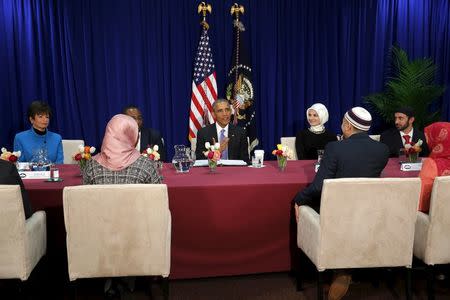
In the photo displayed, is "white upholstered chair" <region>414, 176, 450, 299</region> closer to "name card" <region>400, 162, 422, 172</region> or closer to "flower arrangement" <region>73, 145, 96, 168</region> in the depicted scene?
"name card" <region>400, 162, 422, 172</region>

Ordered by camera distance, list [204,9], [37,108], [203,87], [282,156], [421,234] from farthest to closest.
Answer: [203,87] → [204,9] → [37,108] → [282,156] → [421,234]

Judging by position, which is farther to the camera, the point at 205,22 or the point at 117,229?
the point at 205,22

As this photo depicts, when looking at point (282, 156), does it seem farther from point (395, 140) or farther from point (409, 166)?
point (395, 140)

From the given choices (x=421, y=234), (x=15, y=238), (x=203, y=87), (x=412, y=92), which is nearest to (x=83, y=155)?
(x=15, y=238)

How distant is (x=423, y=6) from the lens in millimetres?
6387

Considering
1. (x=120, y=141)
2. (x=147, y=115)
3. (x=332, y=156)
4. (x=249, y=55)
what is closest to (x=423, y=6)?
(x=249, y=55)

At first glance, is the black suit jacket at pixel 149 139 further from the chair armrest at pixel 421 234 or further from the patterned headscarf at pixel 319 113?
the chair armrest at pixel 421 234

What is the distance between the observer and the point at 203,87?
5770 mm

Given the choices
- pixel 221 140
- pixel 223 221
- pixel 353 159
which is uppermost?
pixel 353 159

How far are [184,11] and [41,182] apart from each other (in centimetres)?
349

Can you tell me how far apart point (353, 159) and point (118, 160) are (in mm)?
1486

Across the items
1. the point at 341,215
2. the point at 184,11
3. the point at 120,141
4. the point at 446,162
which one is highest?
the point at 184,11

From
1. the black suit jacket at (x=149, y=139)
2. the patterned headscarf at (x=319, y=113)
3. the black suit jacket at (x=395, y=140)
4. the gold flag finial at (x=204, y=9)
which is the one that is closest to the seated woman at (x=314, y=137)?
the patterned headscarf at (x=319, y=113)

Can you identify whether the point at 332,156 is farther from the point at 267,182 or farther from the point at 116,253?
the point at 116,253
